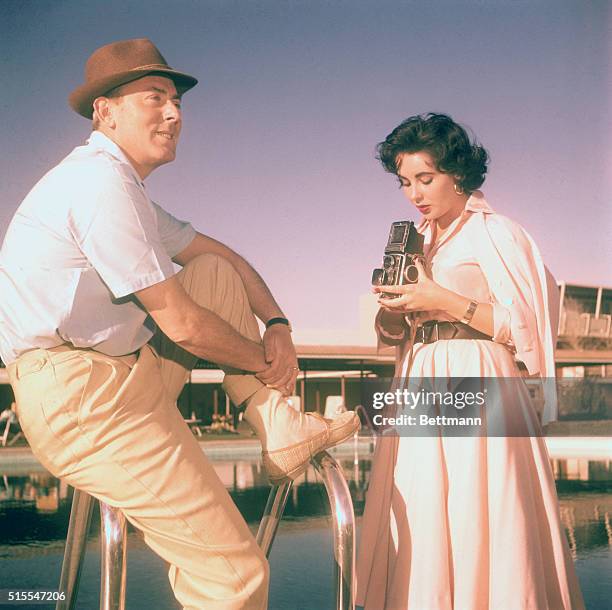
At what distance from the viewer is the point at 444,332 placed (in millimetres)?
2373

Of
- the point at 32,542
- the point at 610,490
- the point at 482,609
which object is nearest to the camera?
the point at 482,609

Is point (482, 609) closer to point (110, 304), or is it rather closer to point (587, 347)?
point (110, 304)

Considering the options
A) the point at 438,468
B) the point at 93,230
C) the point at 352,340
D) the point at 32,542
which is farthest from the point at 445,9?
the point at 352,340

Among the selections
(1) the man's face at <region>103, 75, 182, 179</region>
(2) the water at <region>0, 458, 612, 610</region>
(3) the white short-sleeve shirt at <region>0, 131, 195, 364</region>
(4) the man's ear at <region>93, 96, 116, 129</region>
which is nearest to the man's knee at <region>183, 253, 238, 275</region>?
(3) the white short-sleeve shirt at <region>0, 131, 195, 364</region>

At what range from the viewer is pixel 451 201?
8.03 feet

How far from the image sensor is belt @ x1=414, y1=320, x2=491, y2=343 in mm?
2352

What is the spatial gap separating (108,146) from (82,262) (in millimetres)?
293

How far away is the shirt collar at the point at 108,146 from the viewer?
5.96ft

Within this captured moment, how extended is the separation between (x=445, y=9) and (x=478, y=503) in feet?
5.99

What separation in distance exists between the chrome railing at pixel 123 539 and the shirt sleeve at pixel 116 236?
0.46 metres

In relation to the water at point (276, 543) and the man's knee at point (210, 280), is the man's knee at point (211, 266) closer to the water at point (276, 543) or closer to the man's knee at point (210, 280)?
the man's knee at point (210, 280)

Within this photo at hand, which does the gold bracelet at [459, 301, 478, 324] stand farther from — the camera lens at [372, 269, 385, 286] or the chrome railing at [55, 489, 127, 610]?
the chrome railing at [55, 489, 127, 610]

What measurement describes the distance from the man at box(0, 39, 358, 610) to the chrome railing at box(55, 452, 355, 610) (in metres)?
0.05

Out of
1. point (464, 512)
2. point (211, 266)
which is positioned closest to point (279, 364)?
point (211, 266)
